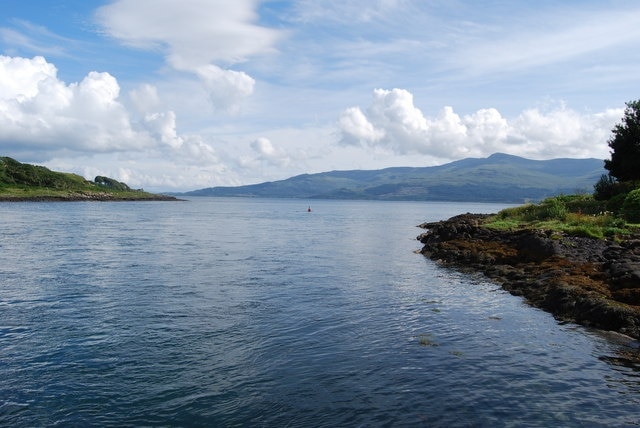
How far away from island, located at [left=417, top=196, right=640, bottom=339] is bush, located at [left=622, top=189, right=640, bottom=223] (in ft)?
3.95

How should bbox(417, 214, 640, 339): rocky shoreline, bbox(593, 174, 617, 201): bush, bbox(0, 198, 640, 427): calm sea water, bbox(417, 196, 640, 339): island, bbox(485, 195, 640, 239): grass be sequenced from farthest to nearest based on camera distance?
bbox(593, 174, 617, 201): bush → bbox(485, 195, 640, 239): grass → bbox(417, 196, 640, 339): island → bbox(417, 214, 640, 339): rocky shoreline → bbox(0, 198, 640, 427): calm sea water

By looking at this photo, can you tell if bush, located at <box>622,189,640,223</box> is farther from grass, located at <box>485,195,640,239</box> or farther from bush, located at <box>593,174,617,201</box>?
bush, located at <box>593,174,617,201</box>

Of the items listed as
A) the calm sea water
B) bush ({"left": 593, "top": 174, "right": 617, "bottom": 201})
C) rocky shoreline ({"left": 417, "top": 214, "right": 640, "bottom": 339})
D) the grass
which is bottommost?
the calm sea water

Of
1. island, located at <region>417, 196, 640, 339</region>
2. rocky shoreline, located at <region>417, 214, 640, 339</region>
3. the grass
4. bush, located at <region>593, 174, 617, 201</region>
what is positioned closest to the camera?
rocky shoreline, located at <region>417, 214, 640, 339</region>

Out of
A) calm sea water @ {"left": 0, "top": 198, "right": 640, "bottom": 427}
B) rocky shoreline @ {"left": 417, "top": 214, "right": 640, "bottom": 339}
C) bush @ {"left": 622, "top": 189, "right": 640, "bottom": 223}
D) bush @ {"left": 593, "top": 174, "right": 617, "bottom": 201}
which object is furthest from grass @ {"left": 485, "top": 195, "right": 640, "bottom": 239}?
calm sea water @ {"left": 0, "top": 198, "right": 640, "bottom": 427}

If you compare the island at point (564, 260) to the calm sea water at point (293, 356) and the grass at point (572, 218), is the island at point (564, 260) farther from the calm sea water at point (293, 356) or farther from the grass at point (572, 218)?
the calm sea water at point (293, 356)

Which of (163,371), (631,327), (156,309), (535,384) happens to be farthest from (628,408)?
(156,309)

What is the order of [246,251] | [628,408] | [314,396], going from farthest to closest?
1. [246,251]
2. [314,396]
3. [628,408]

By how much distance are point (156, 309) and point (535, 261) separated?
83.8 ft

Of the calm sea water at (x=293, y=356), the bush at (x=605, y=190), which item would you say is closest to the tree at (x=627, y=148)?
the bush at (x=605, y=190)

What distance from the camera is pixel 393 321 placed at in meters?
21.4

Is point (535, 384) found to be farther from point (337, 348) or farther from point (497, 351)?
point (337, 348)

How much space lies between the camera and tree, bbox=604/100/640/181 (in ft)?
185

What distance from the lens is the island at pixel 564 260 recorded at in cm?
2122
